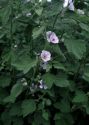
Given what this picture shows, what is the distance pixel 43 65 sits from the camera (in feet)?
7.75

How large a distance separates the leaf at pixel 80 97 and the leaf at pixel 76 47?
352 millimetres

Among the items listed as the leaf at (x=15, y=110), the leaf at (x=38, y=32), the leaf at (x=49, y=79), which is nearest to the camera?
the leaf at (x=38, y=32)

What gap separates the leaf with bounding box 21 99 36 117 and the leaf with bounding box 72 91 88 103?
278 mm

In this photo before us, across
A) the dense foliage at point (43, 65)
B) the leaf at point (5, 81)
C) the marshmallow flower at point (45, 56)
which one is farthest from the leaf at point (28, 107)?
the marshmallow flower at point (45, 56)

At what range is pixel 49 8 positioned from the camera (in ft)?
7.65

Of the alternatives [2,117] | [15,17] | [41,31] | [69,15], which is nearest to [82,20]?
[69,15]

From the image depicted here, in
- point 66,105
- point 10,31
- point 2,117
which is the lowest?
point 2,117

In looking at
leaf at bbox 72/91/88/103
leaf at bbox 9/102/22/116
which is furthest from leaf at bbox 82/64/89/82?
leaf at bbox 9/102/22/116

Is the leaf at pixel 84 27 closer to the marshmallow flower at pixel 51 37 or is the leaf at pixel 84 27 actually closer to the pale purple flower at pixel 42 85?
the marshmallow flower at pixel 51 37

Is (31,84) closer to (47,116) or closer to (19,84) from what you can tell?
(19,84)

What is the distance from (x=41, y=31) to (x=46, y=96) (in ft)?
1.67

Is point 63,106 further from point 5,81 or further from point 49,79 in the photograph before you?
point 5,81

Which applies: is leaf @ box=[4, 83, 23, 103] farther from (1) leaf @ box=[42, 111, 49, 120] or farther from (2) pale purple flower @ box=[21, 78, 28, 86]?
(1) leaf @ box=[42, 111, 49, 120]

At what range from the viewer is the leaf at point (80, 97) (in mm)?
2443
